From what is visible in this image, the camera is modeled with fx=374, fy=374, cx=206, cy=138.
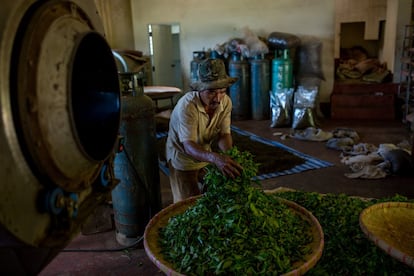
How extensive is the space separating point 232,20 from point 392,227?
245 inches

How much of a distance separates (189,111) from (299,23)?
5.23m

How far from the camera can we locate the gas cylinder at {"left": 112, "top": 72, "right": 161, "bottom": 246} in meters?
2.77

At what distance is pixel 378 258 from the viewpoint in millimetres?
1908

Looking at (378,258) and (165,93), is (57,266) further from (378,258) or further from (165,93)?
(165,93)

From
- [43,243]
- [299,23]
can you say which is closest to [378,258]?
[43,243]

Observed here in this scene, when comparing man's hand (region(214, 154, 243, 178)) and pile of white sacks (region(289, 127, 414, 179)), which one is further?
pile of white sacks (region(289, 127, 414, 179))

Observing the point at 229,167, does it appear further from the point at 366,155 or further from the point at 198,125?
the point at 366,155

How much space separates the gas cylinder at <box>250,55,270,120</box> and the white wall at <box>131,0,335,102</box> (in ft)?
2.46

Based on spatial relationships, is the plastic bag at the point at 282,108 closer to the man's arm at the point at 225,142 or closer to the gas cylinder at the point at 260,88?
the gas cylinder at the point at 260,88

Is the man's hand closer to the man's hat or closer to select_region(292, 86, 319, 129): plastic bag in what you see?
the man's hat

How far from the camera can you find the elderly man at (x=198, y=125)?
2.52 meters

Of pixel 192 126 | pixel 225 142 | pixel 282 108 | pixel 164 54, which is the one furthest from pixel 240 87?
pixel 192 126

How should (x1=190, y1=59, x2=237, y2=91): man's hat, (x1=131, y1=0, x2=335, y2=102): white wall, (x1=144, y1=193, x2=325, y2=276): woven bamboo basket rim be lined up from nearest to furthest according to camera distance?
(x1=144, y1=193, x2=325, y2=276): woven bamboo basket rim < (x1=190, y1=59, x2=237, y2=91): man's hat < (x1=131, y1=0, x2=335, y2=102): white wall

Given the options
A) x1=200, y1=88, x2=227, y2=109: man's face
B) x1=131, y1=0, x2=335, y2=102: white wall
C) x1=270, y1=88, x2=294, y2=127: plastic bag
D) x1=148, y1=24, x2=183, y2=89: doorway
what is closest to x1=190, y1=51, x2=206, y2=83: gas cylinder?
x1=131, y1=0, x2=335, y2=102: white wall
